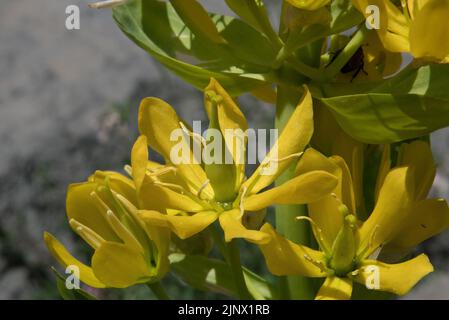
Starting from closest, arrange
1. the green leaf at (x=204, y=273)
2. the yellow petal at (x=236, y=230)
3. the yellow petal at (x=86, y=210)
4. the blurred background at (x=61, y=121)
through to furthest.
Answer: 1. the yellow petal at (x=236, y=230)
2. the yellow petal at (x=86, y=210)
3. the green leaf at (x=204, y=273)
4. the blurred background at (x=61, y=121)

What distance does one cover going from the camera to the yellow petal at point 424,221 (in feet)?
3.55

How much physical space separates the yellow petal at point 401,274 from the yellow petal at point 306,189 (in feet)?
0.45

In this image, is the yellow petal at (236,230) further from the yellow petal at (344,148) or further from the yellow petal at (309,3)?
the yellow petal at (309,3)

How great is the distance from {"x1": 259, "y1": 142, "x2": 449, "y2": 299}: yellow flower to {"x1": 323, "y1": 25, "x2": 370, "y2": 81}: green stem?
131 millimetres

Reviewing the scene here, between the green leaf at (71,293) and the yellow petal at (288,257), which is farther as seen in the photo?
the green leaf at (71,293)

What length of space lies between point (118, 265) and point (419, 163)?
0.42 m

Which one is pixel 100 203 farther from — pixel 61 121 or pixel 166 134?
pixel 61 121

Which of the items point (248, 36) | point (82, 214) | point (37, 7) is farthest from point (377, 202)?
point (37, 7)

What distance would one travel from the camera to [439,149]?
268 cm

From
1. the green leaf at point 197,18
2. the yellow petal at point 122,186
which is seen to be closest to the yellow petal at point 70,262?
the yellow petal at point 122,186
